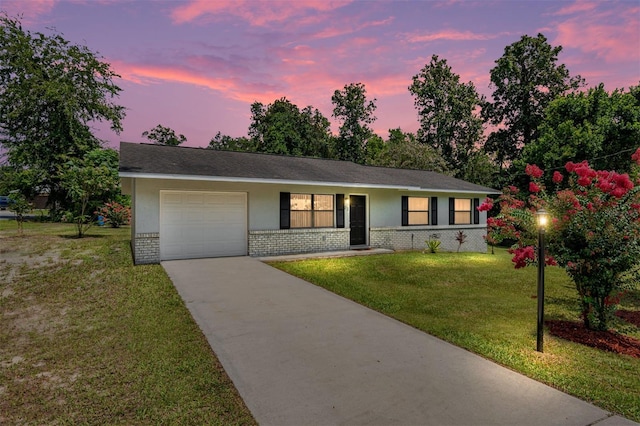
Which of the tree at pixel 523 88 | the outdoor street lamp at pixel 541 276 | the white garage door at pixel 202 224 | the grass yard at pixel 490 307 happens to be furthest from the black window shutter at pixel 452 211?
the outdoor street lamp at pixel 541 276

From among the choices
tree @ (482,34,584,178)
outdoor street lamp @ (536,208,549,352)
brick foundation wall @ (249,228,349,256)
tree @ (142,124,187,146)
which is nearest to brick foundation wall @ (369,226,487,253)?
brick foundation wall @ (249,228,349,256)

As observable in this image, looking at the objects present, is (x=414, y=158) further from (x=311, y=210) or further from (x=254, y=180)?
(x=254, y=180)

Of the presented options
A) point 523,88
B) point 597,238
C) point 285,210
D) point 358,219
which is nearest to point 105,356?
point 597,238

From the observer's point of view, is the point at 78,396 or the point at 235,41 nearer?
the point at 78,396

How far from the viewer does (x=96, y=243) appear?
12664mm

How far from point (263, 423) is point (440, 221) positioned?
16273mm

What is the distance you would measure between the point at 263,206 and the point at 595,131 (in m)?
21.4

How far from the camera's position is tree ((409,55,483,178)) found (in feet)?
106

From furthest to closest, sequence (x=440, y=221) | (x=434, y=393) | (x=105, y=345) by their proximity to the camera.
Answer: (x=440, y=221) < (x=105, y=345) < (x=434, y=393)

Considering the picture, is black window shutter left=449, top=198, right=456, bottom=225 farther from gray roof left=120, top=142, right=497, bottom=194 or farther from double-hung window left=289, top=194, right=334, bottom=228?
double-hung window left=289, top=194, right=334, bottom=228

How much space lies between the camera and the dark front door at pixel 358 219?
1466cm

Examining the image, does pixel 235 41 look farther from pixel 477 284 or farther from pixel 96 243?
pixel 477 284

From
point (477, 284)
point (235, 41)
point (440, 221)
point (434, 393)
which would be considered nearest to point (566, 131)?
point (440, 221)

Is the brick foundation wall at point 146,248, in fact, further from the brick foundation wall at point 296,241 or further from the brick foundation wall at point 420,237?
the brick foundation wall at point 420,237
